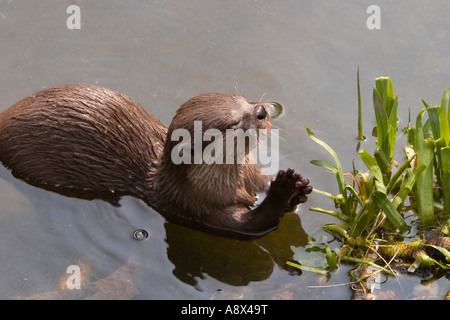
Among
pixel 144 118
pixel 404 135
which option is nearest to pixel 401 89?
pixel 404 135

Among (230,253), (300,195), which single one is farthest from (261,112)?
(230,253)

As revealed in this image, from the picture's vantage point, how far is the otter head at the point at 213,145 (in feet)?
10.3

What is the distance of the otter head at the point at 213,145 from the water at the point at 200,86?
263 mm

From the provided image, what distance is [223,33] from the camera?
15.5 ft

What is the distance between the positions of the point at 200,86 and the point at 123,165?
105 centimetres

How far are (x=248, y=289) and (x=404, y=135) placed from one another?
143 centimetres

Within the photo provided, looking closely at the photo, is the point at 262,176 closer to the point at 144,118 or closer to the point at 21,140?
the point at 144,118

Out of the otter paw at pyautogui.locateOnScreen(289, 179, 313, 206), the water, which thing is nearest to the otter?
the otter paw at pyautogui.locateOnScreen(289, 179, 313, 206)

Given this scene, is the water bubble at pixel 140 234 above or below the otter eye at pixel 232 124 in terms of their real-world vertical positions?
below

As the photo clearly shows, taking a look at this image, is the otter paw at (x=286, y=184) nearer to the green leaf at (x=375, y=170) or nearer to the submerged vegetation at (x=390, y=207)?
the submerged vegetation at (x=390, y=207)

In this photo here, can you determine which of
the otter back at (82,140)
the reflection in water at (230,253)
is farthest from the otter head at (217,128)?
the reflection in water at (230,253)

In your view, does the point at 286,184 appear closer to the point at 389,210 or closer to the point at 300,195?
the point at 300,195
